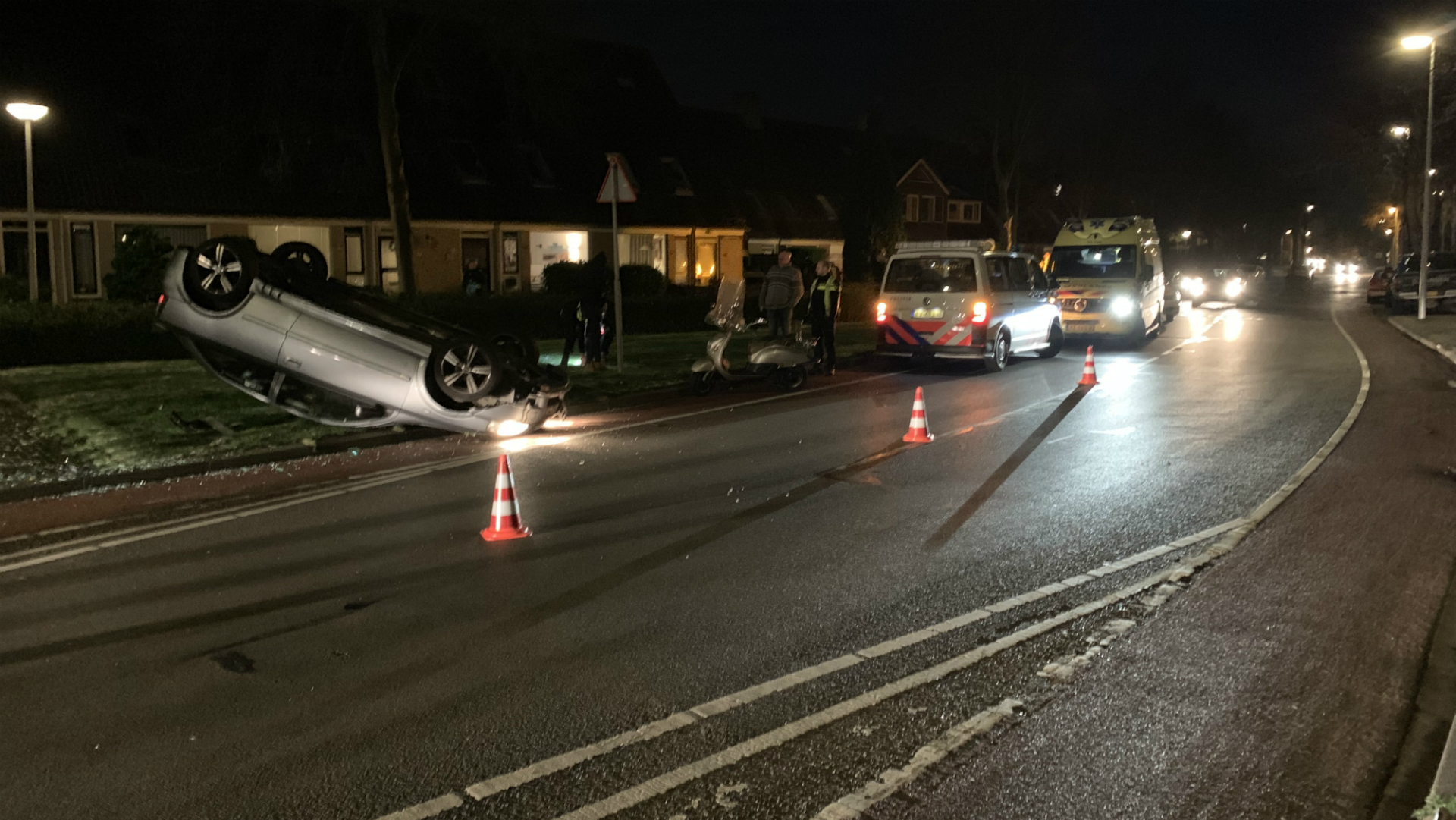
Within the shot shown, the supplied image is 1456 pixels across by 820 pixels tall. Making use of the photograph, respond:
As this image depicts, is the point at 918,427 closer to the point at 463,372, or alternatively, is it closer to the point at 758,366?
the point at 758,366

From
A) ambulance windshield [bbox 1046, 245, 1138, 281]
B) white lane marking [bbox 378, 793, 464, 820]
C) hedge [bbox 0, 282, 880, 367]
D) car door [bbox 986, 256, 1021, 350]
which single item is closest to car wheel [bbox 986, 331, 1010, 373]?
car door [bbox 986, 256, 1021, 350]

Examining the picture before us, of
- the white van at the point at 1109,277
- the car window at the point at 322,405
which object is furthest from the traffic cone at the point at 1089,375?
the car window at the point at 322,405

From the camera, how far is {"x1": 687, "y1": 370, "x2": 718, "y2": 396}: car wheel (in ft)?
48.1

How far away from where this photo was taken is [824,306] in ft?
54.1

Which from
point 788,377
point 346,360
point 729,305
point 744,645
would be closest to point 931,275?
point 788,377

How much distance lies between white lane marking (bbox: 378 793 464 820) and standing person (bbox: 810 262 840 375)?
12538 millimetres

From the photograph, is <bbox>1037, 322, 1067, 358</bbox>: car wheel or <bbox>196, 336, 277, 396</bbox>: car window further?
<bbox>1037, 322, 1067, 358</bbox>: car wheel

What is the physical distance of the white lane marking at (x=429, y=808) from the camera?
382 centimetres

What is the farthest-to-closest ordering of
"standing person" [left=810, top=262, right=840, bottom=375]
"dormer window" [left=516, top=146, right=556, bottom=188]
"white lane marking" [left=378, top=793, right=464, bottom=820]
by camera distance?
"dormer window" [left=516, top=146, right=556, bottom=188]
"standing person" [left=810, top=262, right=840, bottom=375]
"white lane marking" [left=378, top=793, right=464, bottom=820]

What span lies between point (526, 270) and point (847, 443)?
25.3 m

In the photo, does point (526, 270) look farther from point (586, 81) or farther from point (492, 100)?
point (586, 81)

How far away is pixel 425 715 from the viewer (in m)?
4.65

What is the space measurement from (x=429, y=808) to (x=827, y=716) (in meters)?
1.62

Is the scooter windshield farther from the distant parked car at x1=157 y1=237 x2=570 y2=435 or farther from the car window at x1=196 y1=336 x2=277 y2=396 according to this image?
the car window at x1=196 y1=336 x2=277 y2=396
